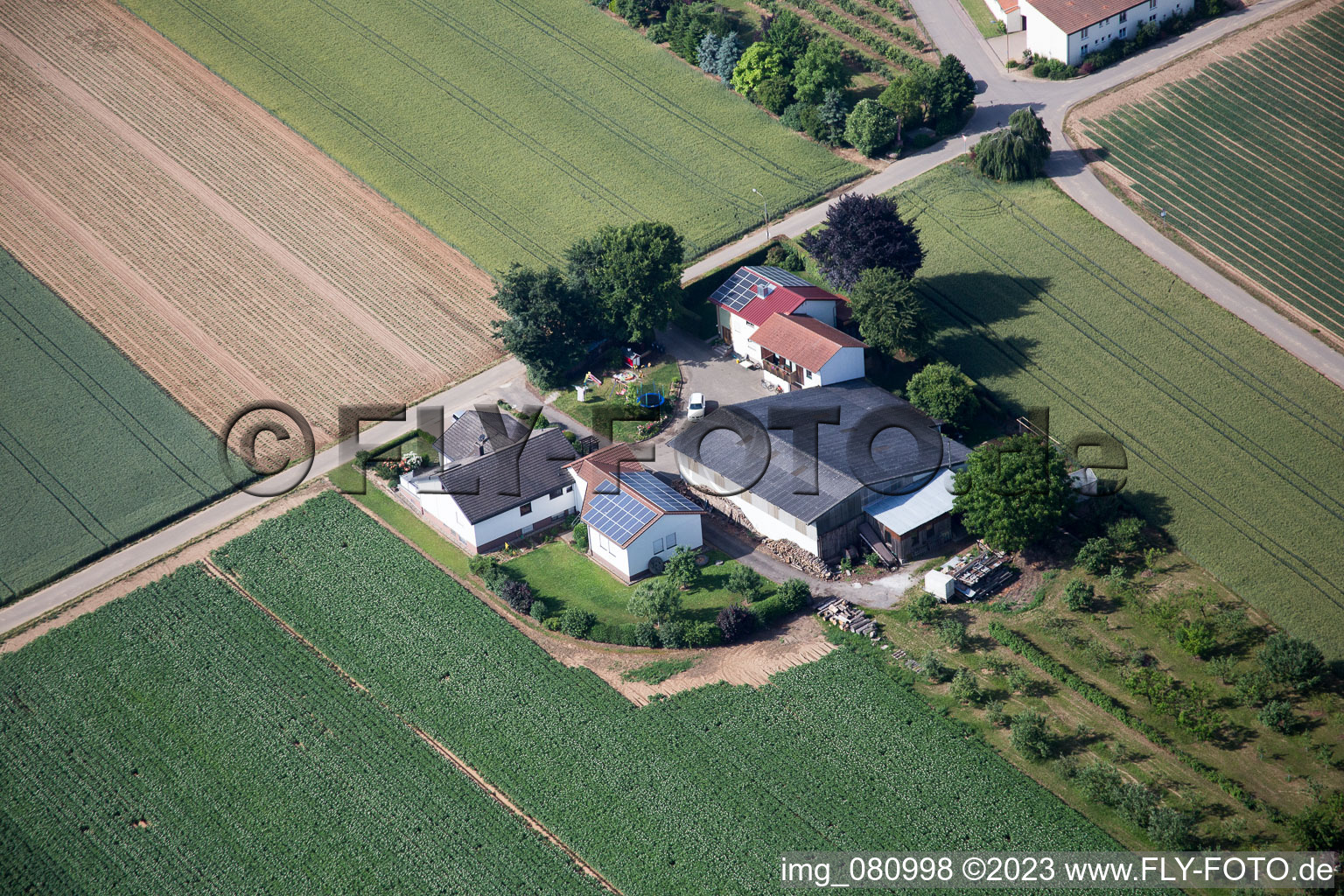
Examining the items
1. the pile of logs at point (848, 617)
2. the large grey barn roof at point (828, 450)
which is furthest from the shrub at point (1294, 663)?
the large grey barn roof at point (828, 450)

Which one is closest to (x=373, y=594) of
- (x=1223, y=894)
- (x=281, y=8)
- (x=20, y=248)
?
(x=1223, y=894)

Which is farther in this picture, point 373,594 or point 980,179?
point 980,179

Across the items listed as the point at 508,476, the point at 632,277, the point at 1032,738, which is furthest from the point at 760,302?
the point at 1032,738

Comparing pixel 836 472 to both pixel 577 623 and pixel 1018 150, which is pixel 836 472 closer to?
pixel 577 623

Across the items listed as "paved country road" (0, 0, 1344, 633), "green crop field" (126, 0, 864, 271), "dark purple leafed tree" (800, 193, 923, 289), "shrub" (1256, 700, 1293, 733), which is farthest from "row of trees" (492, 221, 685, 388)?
"shrub" (1256, 700, 1293, 733)

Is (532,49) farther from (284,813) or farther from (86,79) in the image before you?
(284,813)
